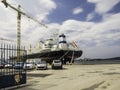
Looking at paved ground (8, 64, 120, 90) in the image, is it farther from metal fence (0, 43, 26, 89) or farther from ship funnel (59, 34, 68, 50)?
ship funnel (59, 34, 68, 50)

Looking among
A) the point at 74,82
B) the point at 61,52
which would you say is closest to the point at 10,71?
the point at 74,82

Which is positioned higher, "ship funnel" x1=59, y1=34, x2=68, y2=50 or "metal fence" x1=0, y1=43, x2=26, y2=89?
"ship funnel" x1=59, y1=34, x2=68, y2=50

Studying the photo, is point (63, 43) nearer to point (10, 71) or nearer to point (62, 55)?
point (62, 55)

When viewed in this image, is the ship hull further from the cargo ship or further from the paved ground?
the paved ground

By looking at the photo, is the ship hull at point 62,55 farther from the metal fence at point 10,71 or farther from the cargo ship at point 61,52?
the metal fence at point 10,71

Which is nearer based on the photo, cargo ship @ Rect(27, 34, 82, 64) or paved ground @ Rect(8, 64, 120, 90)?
paved ground @ Rect(8, 64, 120, 90)

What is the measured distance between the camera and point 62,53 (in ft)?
250

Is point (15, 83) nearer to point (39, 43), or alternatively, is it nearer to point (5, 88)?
point (5, 88)

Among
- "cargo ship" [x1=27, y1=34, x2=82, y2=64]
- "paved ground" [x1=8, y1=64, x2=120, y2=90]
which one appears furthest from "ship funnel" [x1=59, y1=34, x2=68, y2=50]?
"paved ground" [x1=8, y1=64, x2=120, y2=90]

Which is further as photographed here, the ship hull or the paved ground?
the ship hull

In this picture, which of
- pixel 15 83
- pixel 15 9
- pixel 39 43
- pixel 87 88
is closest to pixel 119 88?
pixel 87 88

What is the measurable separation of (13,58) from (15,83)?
5.15 feet

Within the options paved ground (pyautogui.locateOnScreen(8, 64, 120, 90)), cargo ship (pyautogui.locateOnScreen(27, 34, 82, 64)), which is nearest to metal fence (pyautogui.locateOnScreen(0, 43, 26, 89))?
paved ground (pyautogui.locateOnScreen(8, 64, 120, 90))

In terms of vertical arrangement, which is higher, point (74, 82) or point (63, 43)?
point (63, 43)
